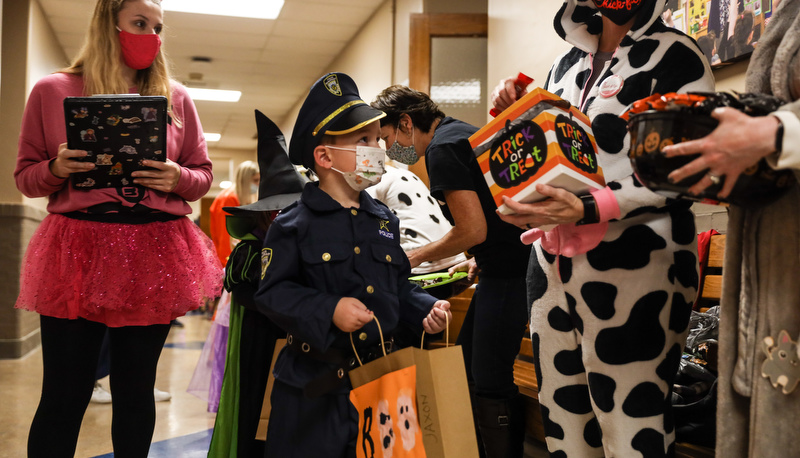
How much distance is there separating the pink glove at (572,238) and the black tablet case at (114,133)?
3.55 feet

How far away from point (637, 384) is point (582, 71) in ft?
2.26

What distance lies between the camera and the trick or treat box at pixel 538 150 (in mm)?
1103

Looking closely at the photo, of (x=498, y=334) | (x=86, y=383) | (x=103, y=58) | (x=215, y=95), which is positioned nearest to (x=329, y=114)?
(x=103, y=58)

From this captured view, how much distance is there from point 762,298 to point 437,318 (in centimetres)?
74

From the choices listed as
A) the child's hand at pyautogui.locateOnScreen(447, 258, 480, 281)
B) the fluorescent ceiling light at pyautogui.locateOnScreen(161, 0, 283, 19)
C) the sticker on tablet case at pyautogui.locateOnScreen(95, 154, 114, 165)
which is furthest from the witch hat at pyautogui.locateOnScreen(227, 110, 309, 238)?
the fluorescent ceiling light at pyautogui.locateOnScreen(161, 0, 283, 19)

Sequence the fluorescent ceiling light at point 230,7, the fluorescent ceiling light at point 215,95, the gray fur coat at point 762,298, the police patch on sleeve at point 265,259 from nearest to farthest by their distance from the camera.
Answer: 1. the gray fur coat at point 762,298
2. the police patch on sleeve at point 265,259
3. the fluorescent ceiling light at point 230,7
4. the fluorescent ceiling light at point 215,95

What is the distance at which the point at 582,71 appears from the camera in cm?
141

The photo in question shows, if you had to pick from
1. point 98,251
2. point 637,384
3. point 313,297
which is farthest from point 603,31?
point 98,251

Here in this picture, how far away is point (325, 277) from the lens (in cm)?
151

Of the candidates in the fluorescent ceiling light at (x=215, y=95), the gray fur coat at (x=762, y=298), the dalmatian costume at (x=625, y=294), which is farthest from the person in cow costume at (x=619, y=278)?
the fluorescent ceiling light at (x=215, y=95)

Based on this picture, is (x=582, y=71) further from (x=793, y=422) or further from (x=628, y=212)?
(x=793, y=422)

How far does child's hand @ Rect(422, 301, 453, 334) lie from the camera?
1.51 meters

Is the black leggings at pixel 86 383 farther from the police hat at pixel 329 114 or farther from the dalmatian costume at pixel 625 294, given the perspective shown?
the dalmatian costume at pixel 625 294

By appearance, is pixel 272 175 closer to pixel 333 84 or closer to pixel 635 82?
pixel 333 84
